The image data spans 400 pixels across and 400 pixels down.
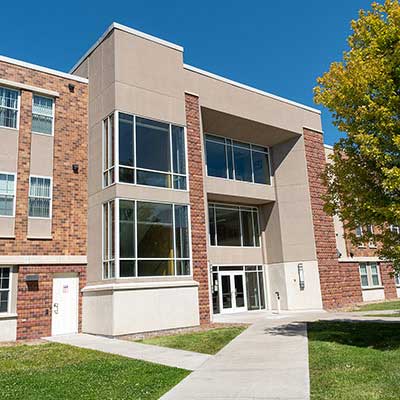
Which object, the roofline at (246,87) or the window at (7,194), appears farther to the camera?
the roofline at (246,87)

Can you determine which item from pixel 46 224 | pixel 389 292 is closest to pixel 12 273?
pixel 46 224

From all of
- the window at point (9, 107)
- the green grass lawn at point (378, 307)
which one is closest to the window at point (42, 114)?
the window at point (9, 107)

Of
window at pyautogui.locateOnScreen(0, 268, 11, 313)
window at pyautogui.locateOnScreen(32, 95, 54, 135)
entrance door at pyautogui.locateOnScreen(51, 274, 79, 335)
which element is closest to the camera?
window at pyautogui.locateOnScreen(0, 268, 11, 313)

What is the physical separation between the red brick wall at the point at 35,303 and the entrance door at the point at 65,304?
22cm

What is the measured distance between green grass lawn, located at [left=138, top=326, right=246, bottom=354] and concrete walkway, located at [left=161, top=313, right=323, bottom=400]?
1.34 ft

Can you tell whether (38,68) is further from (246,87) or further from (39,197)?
(246,87)

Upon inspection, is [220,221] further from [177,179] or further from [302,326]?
[302,326]

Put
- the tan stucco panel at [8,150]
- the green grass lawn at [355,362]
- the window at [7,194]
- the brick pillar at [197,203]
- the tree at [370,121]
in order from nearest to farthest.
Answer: the green grass lawn at [355,362]
the tree at [370,121]
the window at [7,194]
the tan stucco panel at [8,150]
the brick pillar at [197,203]

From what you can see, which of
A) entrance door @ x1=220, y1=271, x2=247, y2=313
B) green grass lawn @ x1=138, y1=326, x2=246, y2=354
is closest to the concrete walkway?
green grass lawn @ x1=138, y1=326, x2=246, y2=354

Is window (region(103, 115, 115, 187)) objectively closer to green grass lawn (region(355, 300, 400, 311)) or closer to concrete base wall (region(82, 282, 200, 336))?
concrete base wall (region(82, 282, 200, 336))

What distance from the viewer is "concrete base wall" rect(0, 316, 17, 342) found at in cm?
1388

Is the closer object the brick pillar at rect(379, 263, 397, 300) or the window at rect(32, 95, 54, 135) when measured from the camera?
the window at rect(32, 95, 54, 135)

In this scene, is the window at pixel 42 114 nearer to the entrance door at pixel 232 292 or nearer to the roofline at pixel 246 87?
the roofline at pixel 246 87

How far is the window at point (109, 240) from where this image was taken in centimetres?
1469
